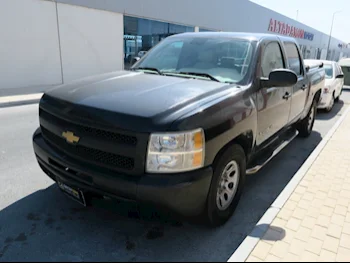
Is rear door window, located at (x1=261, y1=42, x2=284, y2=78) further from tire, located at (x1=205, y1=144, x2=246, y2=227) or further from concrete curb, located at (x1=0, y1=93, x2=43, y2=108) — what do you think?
concrete curb, located at (x1=0, y1=93, x2=43, y2=108)

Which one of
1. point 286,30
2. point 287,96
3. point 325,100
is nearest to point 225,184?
point 287,96

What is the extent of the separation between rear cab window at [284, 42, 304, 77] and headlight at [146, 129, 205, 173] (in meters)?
2.96

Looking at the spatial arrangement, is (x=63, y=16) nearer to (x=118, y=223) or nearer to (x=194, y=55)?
(x=194, y=55)

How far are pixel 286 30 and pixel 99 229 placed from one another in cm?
3698

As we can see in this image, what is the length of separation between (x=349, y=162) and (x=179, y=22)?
15446mm

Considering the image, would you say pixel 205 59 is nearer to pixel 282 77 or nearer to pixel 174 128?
pixel 282 77

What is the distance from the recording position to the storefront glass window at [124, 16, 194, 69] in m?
15.8

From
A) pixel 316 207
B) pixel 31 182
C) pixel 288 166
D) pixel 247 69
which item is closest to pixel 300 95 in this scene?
pixel 288 166

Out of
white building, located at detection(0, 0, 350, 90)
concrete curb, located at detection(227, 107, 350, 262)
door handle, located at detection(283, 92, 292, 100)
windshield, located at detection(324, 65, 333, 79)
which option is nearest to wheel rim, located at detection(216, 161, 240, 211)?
concrete curb, located at detection(227, 107, 350, 262)

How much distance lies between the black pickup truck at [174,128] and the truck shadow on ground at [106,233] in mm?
200

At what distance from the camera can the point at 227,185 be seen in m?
2.94

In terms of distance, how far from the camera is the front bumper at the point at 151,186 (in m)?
2.22

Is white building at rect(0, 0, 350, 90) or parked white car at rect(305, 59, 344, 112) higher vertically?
white building at rect(0, 0, 350, 90)

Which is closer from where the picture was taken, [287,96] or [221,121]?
[221,121]
